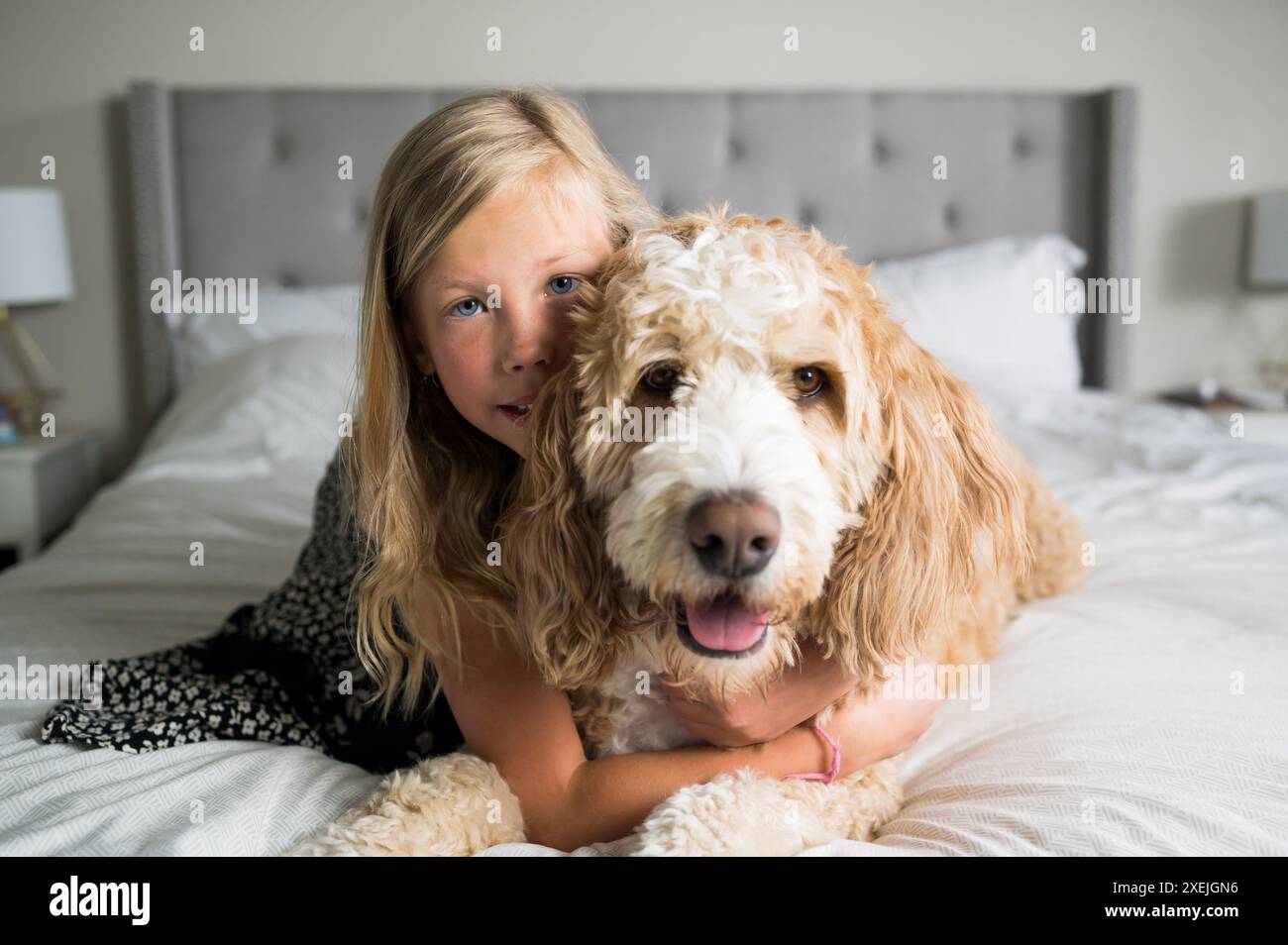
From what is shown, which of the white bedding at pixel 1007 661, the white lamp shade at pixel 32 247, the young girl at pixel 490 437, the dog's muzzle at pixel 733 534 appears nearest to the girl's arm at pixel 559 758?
the young girl at pixel 490 437

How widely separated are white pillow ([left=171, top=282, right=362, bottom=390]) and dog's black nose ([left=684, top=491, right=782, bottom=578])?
3304 millimetres

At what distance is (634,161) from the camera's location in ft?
14.6

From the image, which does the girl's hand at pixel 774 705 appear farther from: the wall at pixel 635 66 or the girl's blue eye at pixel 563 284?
the wall at pixel 635 66

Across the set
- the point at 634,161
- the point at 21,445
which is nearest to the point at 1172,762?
the point at 634,161

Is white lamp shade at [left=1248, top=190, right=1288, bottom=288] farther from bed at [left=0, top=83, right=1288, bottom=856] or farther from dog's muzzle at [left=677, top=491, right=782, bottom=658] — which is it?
dog's muzzle at [left=677, top=491, right=782, bottom=658]

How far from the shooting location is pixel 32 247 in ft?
13.2

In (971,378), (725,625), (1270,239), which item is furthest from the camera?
(1270,239)

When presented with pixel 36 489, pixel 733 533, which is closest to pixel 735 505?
pixel 733 533

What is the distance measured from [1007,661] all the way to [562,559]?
0.99 m

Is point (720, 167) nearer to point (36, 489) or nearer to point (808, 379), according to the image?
point (36, 489)

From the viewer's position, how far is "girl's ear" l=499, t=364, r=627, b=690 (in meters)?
1.28

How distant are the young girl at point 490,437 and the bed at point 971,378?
6.5 inches

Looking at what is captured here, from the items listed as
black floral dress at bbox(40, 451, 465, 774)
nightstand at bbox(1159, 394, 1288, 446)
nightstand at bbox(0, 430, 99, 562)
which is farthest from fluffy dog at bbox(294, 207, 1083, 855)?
nightstand at bbox(1159, 394, 1288, 446)
